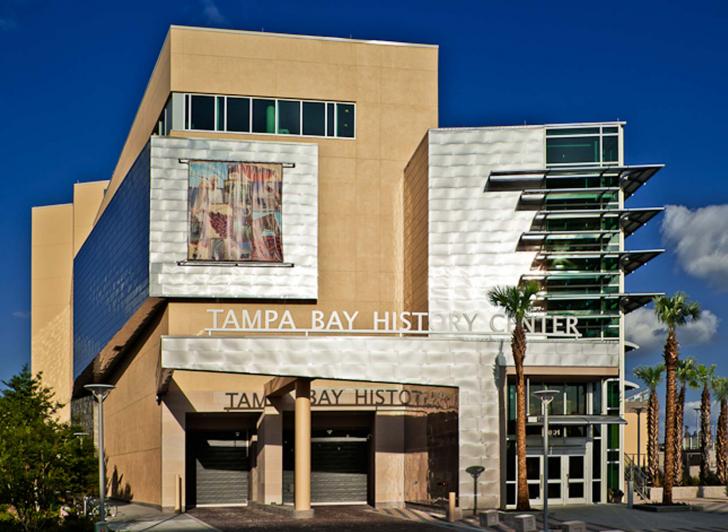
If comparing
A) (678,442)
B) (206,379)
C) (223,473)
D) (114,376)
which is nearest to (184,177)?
(206,379)

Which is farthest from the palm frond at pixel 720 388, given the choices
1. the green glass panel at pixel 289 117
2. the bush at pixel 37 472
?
the bush at pixel 37 472

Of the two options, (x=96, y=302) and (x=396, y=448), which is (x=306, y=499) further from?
(x=96, y=302)

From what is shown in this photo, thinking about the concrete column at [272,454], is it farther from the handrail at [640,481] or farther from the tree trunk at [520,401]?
the handrail at [640,481]

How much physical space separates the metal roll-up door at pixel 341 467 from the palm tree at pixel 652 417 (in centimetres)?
1734

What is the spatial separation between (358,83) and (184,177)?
43.6ft

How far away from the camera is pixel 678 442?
222ft

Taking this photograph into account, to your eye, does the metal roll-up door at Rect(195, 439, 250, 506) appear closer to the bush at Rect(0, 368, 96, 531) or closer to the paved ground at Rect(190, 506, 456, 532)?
the paved ground at Rect(190, 506, 456, 532)

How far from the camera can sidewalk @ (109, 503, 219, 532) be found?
157 ft

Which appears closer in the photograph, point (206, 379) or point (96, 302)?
point (206, 379)

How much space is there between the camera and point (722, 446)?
220 ft

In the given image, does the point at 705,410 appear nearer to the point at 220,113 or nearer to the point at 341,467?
the point at 341,467

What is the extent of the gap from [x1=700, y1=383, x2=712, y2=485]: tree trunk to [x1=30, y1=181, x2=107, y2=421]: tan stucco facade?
213ft

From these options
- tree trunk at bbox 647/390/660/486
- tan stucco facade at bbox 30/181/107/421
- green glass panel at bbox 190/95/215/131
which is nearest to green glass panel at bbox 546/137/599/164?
tree trunk at bbox 647/390/660/486

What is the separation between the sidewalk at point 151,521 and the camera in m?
48.0
